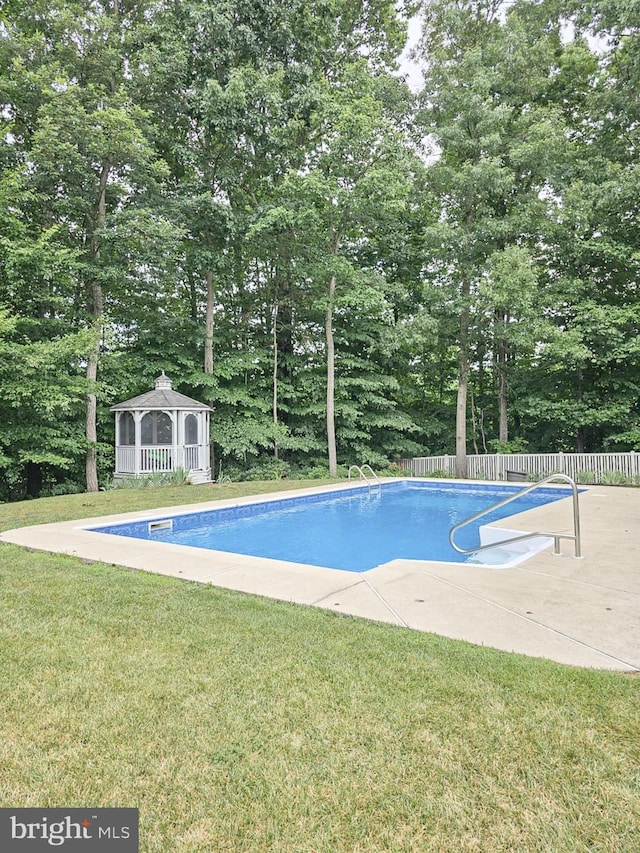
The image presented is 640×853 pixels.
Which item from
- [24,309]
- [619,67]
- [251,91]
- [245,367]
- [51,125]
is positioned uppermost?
[619,67]

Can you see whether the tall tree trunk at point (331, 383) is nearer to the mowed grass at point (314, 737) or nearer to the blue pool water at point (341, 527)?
Answer: the blue pool water at point (341, 527)

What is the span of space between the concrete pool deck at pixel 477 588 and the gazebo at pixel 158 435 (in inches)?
257

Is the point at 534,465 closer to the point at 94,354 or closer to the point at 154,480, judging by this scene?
the point at 154,480

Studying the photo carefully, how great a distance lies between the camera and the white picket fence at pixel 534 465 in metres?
12.7

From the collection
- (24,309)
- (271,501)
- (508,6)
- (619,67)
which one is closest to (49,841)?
(271,501)

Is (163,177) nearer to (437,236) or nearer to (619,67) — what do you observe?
(437,236)

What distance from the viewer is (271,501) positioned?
31.2 ft

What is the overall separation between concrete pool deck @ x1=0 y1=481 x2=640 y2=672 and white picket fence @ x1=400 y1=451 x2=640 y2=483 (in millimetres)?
7652

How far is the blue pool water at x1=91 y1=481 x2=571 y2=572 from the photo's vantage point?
6711 mm

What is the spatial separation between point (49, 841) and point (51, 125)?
13.2m

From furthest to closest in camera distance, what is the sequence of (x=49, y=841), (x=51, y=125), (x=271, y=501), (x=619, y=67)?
(x=619, y=67)
(x=51, y=125)
(x=271, y=501)
(x=49, y=841)

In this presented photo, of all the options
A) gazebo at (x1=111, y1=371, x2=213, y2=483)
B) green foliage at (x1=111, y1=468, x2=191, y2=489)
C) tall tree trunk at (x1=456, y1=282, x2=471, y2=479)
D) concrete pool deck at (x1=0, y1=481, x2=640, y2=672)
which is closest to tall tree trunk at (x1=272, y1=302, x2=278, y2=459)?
gazebo at (x1=111, y1=371, x2=213, y2=483)

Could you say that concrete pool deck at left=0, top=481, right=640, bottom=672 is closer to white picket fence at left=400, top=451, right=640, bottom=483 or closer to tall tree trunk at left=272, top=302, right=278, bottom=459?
white picket fence at left=400, top=451, right=640, bottom=483

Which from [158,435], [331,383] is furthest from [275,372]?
[158,435]
